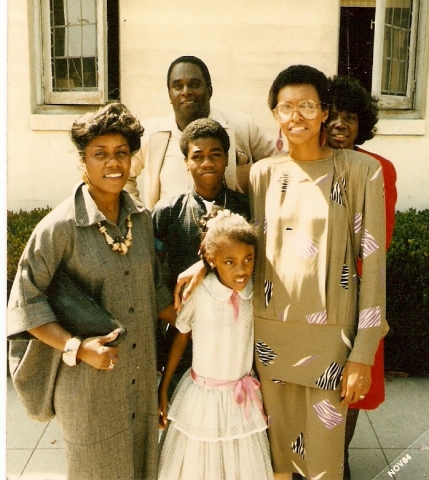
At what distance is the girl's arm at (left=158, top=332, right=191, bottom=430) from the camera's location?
235cm

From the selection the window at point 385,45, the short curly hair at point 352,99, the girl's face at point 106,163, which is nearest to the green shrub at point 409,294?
the window at point 385,45

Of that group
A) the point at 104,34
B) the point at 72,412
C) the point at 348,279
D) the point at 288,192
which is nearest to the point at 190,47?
the point at 104,34

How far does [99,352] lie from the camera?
1.89 metres

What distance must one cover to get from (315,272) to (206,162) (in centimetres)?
66

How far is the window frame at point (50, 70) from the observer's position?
168 inches

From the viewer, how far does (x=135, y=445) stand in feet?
7.36

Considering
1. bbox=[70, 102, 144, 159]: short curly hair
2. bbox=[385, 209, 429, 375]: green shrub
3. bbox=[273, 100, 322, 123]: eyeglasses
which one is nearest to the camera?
bbox=[70, 102, 144, 159]: short curly hair

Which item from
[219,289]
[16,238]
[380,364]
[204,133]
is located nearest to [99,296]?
[219,289]

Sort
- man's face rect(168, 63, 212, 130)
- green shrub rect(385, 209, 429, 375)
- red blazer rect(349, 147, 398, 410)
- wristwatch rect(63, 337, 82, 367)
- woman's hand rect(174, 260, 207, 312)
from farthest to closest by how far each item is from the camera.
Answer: green shrub rect(385, 209, 429, 375) → man's face rect(168, 63, 212, 130) → red blazer rect(349, 147, 398, 410) → woman's hand rect(174, 260, 207, 312) → wristwatch rect(63, 337, 82, 367)

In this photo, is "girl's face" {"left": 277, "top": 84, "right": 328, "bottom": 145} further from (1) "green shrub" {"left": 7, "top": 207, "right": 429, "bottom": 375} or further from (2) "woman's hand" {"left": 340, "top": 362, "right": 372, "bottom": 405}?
(1) "green shrub" {"left": 7, "top": 207, "right": 429, "bottom": 375}

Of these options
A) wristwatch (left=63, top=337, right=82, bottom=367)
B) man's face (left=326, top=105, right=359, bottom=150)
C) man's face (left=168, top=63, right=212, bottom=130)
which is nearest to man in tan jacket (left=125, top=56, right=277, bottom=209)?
man's face (left=168, top=63, right=212, bottom=130)

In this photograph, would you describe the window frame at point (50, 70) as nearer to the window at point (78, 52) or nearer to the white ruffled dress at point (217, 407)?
the window at point (78, 52)

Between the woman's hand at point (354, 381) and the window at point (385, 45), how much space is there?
2.85 meters

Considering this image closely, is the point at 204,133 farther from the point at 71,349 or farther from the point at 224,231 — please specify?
the point at 71,349
